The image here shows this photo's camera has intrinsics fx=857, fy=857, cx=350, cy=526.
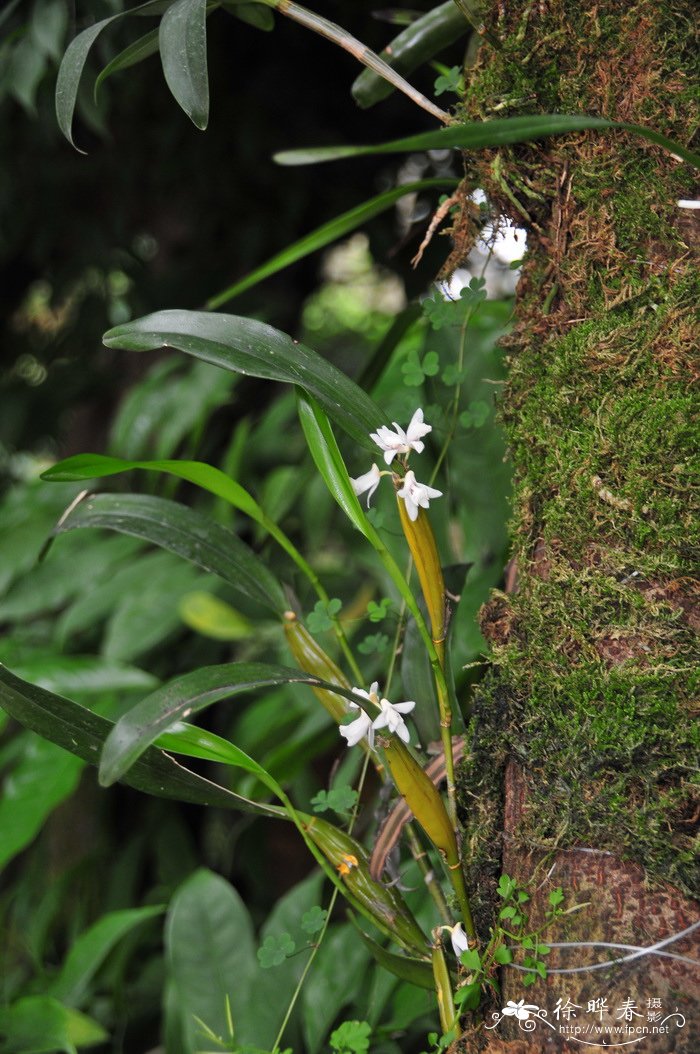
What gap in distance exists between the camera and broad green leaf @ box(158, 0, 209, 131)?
490mm

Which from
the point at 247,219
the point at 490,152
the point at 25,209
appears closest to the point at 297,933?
the point at 490,152

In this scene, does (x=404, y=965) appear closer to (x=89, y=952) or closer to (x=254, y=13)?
(x=89, y=952)

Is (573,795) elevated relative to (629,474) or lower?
lower

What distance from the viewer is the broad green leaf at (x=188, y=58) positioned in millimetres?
490

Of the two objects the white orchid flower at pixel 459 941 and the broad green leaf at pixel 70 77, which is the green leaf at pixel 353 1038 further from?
the broad green leaf at pixel 70 77

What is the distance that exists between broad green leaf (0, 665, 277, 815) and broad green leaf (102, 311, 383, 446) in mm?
191

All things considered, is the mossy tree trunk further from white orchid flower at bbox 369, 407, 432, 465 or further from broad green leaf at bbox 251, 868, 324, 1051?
broad green leaf at bbox 251, 868, 324, 1051

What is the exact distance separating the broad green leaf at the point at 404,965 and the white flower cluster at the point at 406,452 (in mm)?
245

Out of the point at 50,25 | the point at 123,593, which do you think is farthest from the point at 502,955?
the point at 50,25

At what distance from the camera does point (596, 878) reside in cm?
44

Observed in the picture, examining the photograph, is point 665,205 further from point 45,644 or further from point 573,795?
point 45,644

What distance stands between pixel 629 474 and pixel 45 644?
0.98 metres

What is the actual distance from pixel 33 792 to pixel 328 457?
0.63 meters

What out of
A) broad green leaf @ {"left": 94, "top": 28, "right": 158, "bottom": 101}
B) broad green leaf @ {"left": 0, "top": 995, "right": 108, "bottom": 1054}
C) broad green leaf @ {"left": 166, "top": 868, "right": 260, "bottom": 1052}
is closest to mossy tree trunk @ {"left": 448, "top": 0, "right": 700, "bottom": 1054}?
broad green leaf @ {"left": 94, "top": 28, "right": 158, "bottom": 101}
